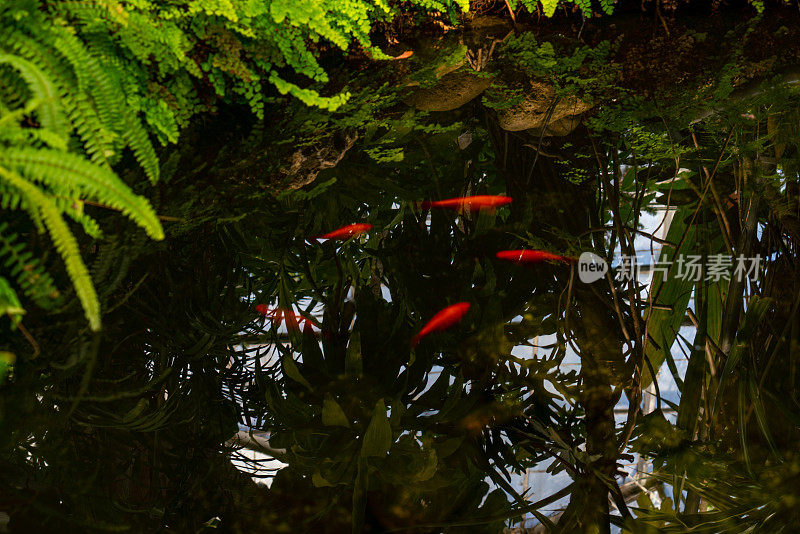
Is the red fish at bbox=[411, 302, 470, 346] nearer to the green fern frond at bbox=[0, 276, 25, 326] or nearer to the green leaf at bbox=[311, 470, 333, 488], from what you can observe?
the green leaf at bbox=[311, 470, 333, 488]

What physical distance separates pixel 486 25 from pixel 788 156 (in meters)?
0.81

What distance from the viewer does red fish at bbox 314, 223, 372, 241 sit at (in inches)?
54.4

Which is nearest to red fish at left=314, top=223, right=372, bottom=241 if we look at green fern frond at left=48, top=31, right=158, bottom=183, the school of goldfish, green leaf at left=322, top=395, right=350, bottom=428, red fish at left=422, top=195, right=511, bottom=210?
the school of goldfish

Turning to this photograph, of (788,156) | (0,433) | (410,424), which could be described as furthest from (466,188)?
(0,433)

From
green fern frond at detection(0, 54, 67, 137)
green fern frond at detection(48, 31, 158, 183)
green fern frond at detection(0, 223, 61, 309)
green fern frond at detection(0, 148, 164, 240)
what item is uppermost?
green fern frond at detection(48, 31, 158, 183)

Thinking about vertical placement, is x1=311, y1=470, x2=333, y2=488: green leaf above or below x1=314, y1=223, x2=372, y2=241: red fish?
below

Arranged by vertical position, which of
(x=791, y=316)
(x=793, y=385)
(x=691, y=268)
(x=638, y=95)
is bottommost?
(x=793, y=385)

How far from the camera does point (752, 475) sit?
117 cm

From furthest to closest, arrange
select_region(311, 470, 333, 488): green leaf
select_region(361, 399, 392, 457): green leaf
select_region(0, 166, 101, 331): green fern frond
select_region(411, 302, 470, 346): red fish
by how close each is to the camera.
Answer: select_region(411, 302, 470, 346): red fish, select_region(311, 470, 333, 488): green leaf, select_region(361, 399, 392, 457): green leaf, select_region(0, 166, 101, 331): green fern frond

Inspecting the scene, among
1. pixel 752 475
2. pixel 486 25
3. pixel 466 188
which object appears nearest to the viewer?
pixel 486 25

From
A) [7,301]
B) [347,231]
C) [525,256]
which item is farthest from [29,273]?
[525,256]

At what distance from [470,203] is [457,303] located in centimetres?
28

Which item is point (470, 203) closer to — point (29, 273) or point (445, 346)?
point (445, 346)

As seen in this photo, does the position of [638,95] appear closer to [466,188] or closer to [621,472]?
[466,188]
